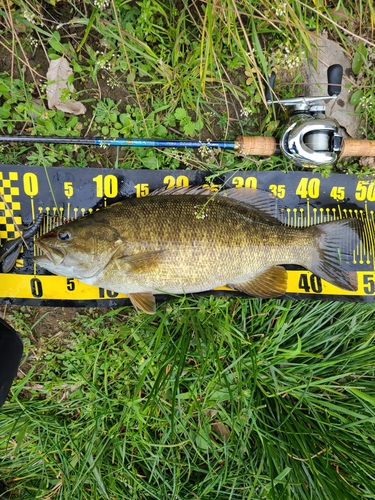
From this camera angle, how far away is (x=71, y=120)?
2826 millimetres

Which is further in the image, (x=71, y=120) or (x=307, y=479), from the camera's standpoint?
(x=71, y=120)

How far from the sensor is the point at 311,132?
265 cm

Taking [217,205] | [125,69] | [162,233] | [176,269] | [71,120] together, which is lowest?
[176,269]

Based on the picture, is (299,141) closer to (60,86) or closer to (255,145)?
(255,145)

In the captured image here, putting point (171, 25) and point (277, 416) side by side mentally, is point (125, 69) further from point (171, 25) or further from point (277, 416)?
point (277, 416)

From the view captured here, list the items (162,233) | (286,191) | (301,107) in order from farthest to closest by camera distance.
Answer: (286,191) < (301,107) < (162,233)

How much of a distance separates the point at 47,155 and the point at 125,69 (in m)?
0.90

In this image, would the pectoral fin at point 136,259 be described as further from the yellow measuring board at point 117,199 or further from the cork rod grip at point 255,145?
the cork rod grip at point 255,145

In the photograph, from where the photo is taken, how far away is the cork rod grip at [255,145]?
9.00ft

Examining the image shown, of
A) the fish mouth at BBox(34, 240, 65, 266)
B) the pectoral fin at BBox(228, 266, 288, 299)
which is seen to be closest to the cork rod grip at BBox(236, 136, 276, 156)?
the pectoral fin at BBox(228, 266, 288, 299)

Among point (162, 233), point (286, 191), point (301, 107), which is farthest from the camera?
point (286, 191)

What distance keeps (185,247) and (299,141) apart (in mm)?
1149

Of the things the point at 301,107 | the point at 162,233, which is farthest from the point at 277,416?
the point at 301,107

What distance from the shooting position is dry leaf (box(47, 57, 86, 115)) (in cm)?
280
